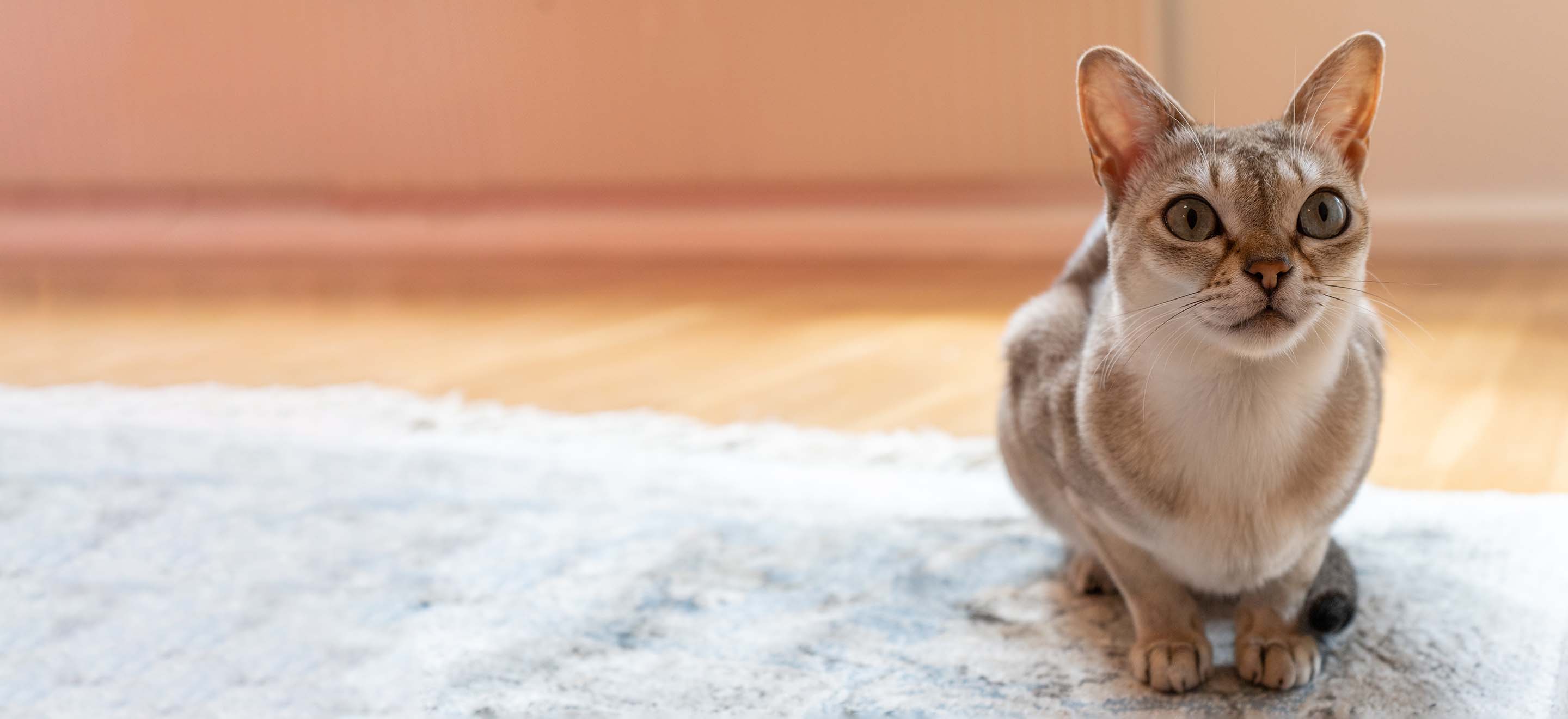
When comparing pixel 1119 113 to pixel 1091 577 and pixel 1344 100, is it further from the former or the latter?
pixel 1091 577

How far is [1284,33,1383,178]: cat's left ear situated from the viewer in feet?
3.25

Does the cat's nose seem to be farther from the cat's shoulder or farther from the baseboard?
the baseboard

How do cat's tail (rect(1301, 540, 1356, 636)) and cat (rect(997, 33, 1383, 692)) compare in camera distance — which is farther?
cat's tail (rect(1301, 540, 1356, 636))

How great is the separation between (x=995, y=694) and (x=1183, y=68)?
5.27 ft

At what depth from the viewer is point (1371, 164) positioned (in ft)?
7.70

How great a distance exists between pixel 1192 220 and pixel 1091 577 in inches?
16.1

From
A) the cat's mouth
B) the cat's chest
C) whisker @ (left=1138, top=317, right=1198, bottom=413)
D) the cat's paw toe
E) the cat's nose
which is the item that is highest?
the cat's nose

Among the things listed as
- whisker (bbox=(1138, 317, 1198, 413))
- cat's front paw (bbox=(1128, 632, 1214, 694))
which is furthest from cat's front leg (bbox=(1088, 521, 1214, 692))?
whisker (bbox=(1138, 317, 1198, 413))

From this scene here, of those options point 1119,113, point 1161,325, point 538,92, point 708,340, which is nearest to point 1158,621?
point 1161,325

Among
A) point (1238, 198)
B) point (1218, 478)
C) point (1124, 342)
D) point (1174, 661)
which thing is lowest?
point (1174, 661)

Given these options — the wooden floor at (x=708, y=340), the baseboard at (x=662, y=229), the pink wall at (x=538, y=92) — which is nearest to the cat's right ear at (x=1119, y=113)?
the wooden floor at (x=708, y=340)

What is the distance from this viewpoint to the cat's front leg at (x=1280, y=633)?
104 centimetres

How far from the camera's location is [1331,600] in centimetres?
109

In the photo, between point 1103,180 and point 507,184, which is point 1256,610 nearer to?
point 1103,180
